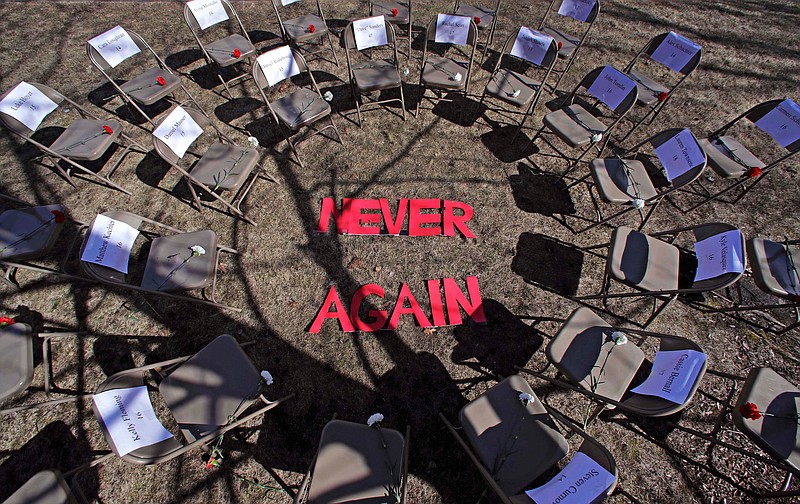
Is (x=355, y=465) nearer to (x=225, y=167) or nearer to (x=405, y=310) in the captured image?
(x=405, y=310)

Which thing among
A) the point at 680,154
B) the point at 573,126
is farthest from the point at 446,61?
the point at 680,154

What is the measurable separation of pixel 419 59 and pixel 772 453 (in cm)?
716

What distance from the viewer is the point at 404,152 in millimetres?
5496

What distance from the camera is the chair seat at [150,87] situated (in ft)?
16.6

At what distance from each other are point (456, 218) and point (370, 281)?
4.93 ft

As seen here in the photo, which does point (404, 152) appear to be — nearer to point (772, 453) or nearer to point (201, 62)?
point (201, 62)

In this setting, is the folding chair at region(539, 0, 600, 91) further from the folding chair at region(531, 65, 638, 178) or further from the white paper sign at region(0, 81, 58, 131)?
the white paper sign at region(0, 81, 58, 131)

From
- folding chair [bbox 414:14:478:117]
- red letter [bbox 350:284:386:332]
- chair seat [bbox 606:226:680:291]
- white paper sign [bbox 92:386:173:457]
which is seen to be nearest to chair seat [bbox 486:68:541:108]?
folding chair [bbox 414:14:478:117]

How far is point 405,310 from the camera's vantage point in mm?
4195

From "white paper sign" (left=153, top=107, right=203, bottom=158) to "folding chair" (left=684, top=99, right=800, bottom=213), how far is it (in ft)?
21.7

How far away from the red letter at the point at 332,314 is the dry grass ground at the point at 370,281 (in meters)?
0.10

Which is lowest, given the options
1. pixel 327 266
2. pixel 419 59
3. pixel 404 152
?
pixel 327 266

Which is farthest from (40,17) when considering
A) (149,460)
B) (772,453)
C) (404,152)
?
(772,453)

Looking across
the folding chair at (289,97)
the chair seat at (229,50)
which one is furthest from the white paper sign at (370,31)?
the chair seat at (229,50)
